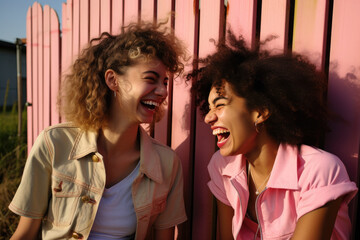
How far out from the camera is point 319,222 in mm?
1525

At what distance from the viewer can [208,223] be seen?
2332 millimetres

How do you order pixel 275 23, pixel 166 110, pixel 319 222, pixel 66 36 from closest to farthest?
pixel 319 222 < pixel 275 23 < pixel 166 110 < pixel 66 36

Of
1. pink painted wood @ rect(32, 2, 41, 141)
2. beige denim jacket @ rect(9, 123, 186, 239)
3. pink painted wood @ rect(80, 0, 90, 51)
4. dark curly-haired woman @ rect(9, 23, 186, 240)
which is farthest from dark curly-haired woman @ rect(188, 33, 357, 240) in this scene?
pink painted wood @ rect(32, 2, 41, 141)

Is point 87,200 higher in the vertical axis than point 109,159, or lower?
lower

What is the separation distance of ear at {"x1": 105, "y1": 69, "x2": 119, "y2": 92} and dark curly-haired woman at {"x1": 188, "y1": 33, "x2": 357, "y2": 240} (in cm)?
66

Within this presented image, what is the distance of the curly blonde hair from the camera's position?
2.11 m

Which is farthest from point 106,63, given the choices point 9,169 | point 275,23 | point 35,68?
point 9,169

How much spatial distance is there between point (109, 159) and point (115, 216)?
40cm

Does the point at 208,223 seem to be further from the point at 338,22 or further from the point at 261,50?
the point at 338,22

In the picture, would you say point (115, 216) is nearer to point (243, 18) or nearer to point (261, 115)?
point (261, 115)

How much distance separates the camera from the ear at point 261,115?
5.64 ft

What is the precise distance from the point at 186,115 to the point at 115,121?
1.87 feet

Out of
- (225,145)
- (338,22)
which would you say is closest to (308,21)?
(338,22)

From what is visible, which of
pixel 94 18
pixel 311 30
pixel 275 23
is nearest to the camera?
pixel 311 30
